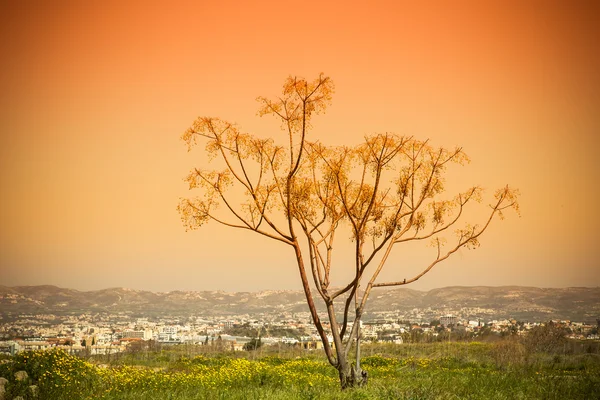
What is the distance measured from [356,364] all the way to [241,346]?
22325 mm

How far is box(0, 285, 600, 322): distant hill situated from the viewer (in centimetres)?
4625

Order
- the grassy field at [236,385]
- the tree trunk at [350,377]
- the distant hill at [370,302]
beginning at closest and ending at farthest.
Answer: the grassy field at [236,385] < the tree trunk at [350,377] < the distant hill at [370,302]

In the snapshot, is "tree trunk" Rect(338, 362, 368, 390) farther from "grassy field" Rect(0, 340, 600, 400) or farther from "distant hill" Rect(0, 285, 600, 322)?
"distant hill" Rect(0, 285, 600, 322)

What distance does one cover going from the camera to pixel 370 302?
62.9m

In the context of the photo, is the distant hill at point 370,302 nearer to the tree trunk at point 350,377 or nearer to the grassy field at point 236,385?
the grassy field at point 236,385

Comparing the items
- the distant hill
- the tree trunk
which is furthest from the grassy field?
the distant hill

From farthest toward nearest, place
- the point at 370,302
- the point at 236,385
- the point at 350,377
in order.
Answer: the point at 370,302, the point at 236,385, the point at 350,377

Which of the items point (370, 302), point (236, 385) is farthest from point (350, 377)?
point (370, 302)

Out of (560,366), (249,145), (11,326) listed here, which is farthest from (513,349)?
(11,326)

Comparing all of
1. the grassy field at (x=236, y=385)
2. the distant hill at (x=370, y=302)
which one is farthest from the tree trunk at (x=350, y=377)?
the distant hill at (x=370, y=302)

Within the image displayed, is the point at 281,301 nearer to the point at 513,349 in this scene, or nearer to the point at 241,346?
the point at 241,346

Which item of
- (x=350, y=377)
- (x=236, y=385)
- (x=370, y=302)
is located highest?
(x=370, y=302)

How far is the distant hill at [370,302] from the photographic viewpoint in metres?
46.2

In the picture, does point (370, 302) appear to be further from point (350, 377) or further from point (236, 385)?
point (350, 377)
